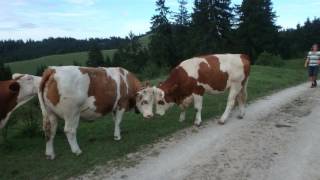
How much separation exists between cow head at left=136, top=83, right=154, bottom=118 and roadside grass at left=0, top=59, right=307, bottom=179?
501 millimetres

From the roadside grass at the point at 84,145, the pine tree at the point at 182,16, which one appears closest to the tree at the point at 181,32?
the pine tree at the point at 182,16

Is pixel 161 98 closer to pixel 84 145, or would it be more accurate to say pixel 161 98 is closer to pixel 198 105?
pixel 198 105

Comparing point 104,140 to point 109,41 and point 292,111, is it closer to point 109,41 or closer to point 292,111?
point 292,111

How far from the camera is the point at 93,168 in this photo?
28.6 feet

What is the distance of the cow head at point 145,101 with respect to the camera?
1195 cm

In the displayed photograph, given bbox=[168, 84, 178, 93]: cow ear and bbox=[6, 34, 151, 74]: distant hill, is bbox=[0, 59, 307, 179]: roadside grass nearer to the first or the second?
bbox=[168, 84, 178, 93]: cow ear

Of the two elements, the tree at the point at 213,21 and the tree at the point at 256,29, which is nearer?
the tree at the point at 256,29

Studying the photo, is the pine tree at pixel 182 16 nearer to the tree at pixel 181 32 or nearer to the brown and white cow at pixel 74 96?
the tree at pixel 181 32

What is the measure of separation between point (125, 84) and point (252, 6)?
213 ft

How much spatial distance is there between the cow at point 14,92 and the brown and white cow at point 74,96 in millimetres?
1148

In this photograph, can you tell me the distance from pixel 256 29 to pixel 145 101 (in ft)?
204

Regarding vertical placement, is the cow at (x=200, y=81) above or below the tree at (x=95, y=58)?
above

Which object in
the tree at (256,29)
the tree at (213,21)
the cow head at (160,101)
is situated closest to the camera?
the cow head at (160,101)

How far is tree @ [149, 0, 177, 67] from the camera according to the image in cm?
7369
